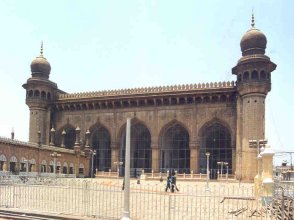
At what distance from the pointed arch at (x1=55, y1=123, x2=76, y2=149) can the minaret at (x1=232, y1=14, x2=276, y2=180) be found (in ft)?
49.6

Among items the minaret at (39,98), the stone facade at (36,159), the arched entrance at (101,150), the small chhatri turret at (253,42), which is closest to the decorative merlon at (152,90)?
the minaret at (39,98)

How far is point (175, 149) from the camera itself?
3294 centimetres

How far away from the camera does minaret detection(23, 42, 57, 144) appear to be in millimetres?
34000

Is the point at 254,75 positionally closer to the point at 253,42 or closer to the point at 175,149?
the point at 253,42

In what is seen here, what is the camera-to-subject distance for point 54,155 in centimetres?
2548

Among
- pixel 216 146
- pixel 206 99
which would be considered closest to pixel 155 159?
pixel 216 146

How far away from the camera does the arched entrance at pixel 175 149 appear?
31984mm

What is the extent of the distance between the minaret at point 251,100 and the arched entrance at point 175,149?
565 cm

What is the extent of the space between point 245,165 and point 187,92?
7.35m

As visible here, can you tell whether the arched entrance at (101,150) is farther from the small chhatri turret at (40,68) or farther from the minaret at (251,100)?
the minaret at (251,100)

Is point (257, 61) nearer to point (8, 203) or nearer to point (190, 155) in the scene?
point (190, 155)

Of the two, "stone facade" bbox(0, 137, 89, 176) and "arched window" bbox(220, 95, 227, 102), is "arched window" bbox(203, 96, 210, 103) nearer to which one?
"arched window" bbox(220, 95, 227, 102)

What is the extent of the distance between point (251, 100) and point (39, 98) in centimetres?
1806

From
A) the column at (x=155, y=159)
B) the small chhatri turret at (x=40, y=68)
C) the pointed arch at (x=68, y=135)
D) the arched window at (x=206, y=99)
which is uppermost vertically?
the small chhatri turret at (x=40, y=68)
